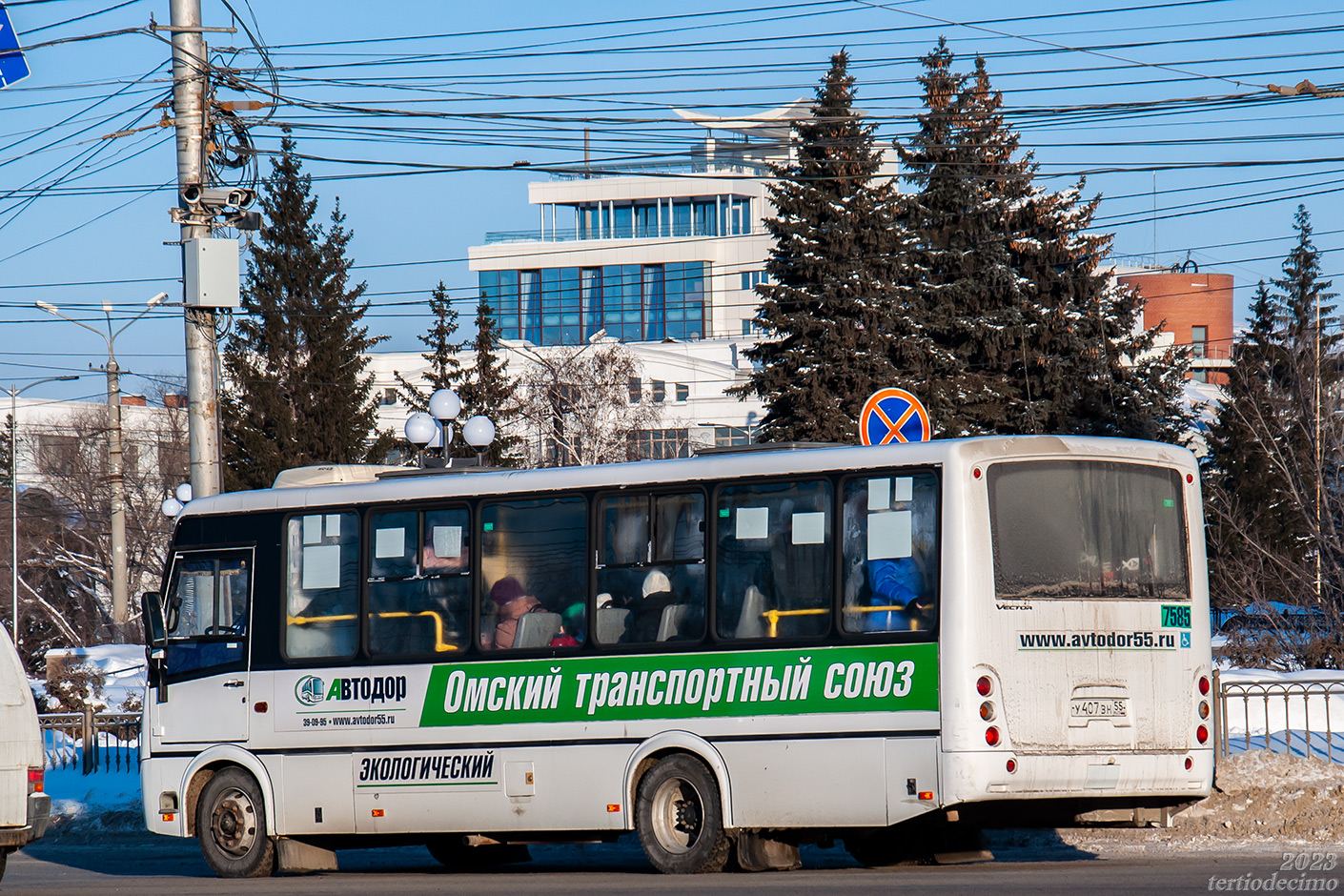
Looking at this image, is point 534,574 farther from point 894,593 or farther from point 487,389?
point 487,389

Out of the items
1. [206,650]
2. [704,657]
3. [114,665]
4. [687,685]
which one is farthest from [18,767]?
[114,665]

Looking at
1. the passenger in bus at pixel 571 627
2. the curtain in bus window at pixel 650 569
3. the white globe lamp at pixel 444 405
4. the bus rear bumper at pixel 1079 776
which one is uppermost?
the white globe lamp at pixel 444 405

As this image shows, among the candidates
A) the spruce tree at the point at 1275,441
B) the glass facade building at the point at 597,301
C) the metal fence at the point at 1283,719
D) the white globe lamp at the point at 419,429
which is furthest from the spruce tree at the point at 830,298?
the glass facade building at the point at 597,301

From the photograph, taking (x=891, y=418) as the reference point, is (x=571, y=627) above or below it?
below

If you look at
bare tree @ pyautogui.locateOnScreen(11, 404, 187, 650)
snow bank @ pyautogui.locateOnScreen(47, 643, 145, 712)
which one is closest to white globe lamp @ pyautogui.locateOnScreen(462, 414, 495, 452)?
snow bank @ pyautogui.locateOnScreen(47, 643, 145, 712)

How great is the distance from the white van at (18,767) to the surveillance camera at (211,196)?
719 centimetres

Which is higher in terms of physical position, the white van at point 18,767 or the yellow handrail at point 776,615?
the yellow handrail at point 776,615

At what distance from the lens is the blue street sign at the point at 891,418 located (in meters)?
16.3

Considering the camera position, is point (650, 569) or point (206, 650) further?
point (206, 650)

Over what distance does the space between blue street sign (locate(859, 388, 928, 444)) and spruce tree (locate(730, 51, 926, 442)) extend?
2366 cm

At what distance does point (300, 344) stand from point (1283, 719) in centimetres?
4329

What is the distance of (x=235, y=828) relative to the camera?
13.3m

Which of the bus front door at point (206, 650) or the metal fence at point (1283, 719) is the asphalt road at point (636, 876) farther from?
the metal fence at point (1283, 719)

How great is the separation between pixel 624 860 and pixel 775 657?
2.94m
